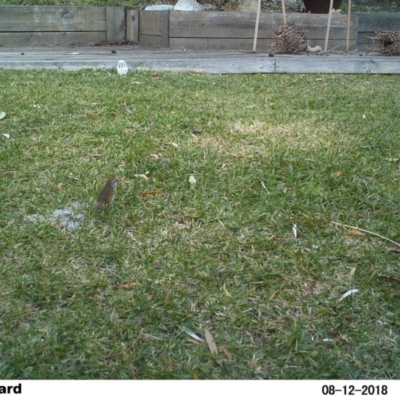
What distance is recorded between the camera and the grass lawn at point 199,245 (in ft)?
5.62

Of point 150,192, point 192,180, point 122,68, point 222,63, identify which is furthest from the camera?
point 222,63

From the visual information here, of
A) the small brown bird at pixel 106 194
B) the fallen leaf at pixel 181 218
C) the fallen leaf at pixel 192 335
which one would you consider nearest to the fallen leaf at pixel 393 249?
the fallen leaf at pixel 181 218

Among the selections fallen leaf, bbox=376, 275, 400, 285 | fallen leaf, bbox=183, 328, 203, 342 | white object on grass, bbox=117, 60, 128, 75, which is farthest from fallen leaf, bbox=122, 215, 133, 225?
white object on grass, bbox=117, 60, 128, 75

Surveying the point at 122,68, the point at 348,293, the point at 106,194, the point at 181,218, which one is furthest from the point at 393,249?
the point at 122,68

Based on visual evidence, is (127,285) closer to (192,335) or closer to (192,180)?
Result: (192,335)

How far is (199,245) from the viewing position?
2291 mm

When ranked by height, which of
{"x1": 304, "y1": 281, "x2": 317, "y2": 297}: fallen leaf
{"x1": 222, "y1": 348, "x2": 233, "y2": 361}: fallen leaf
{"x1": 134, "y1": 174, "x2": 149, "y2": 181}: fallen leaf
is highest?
{"x1": 134, "y1": 174, "x2": 149, "y2": 181}: fallen leaf

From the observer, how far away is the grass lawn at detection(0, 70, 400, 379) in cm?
171

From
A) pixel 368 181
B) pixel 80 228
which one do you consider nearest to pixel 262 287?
pixel 80 228

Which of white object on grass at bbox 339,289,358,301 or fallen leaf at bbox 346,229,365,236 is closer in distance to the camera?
white object on grass at bbox 339,289,358,301

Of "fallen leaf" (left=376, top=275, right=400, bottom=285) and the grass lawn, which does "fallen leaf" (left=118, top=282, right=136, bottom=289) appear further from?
"fallen leaf" (left=376, top=275, right=400, bottom=285)

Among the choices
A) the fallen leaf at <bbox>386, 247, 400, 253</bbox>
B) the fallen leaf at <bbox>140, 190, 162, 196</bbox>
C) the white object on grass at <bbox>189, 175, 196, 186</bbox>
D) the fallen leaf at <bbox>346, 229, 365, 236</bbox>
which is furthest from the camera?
the white object on grass at <bbox>189, 175, 196, 186</bbox>

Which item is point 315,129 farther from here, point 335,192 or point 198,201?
point 198,201

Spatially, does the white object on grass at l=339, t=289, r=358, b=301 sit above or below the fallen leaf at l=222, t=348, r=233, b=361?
above
